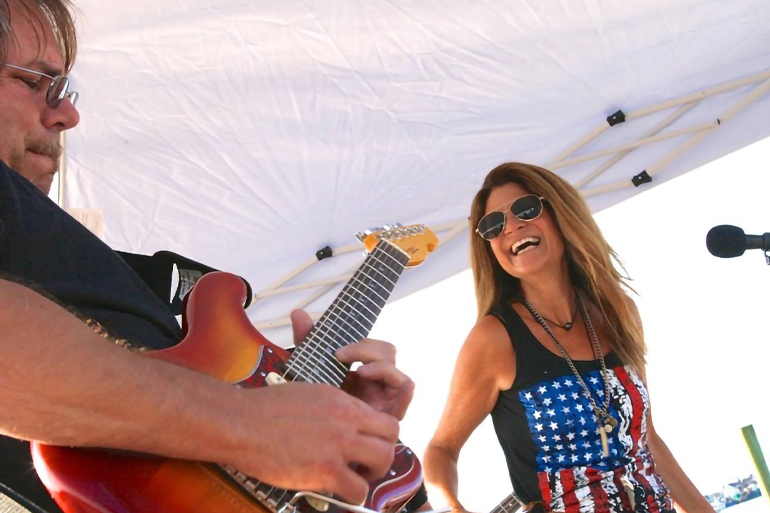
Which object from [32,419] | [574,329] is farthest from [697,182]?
[32,419]

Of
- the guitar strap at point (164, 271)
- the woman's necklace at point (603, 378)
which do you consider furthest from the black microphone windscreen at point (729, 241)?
the guitar strap at point (164, 271)

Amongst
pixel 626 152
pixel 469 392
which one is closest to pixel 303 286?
pixel 469 392

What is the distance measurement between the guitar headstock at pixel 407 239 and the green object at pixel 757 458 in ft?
6.85

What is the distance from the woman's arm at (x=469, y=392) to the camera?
8.97ft

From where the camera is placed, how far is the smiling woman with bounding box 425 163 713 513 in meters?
2.52

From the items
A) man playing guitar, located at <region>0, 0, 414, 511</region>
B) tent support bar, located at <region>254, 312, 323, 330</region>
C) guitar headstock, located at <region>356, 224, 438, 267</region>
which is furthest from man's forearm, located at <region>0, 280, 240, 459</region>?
tent support bar, located at <region>254, 312, 323, 330</region>

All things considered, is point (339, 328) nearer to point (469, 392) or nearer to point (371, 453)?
point (371, 453)

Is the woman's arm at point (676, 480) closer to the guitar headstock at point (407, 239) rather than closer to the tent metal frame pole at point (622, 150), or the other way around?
the tent metal frame pole at point (622, 150)

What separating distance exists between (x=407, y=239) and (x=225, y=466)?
0.79 meters

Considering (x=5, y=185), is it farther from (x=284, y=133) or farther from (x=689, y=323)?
(x=689, y=323)

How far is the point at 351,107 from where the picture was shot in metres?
3.07

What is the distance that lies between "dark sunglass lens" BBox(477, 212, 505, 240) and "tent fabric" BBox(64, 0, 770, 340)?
0.38m

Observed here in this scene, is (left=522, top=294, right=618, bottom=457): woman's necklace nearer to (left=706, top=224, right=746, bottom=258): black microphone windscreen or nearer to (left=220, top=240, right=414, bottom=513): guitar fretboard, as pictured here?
(left=706, top=224, right=746, bottom=258): black microphone windscreen

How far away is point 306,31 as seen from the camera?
2.83m
